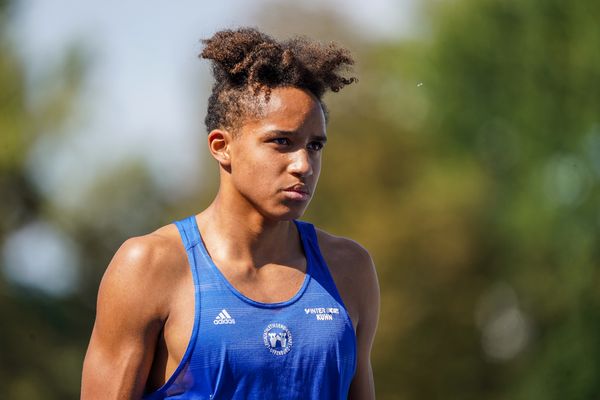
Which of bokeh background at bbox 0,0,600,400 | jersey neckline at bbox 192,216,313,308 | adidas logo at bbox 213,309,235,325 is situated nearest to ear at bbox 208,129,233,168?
jersey neckline at bbox 192,216,313,308

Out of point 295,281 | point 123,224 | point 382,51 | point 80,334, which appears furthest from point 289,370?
point 382,51

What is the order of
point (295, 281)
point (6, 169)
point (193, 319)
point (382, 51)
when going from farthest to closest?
point (382, 51), point (6, 169), point (295, 281), point (193, 319)

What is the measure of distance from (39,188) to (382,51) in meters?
9.66

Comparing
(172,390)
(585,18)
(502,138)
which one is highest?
(585,18)

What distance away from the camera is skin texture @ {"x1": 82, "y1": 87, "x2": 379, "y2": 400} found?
490 centimetres

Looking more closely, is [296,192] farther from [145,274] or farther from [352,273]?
[145,274]

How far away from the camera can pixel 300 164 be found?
5066 millimetres

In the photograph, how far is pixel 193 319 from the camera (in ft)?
16.0

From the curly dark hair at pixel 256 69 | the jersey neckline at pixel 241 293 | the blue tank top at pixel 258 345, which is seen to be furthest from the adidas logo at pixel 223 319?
the curly dark hair at pixel 256 69

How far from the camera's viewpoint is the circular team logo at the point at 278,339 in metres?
4.92

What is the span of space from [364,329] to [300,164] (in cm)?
84

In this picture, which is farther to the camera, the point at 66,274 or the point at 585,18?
the point at 585,18

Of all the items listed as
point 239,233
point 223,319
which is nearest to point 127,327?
point 223,319

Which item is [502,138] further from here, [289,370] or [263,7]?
[289,370]
